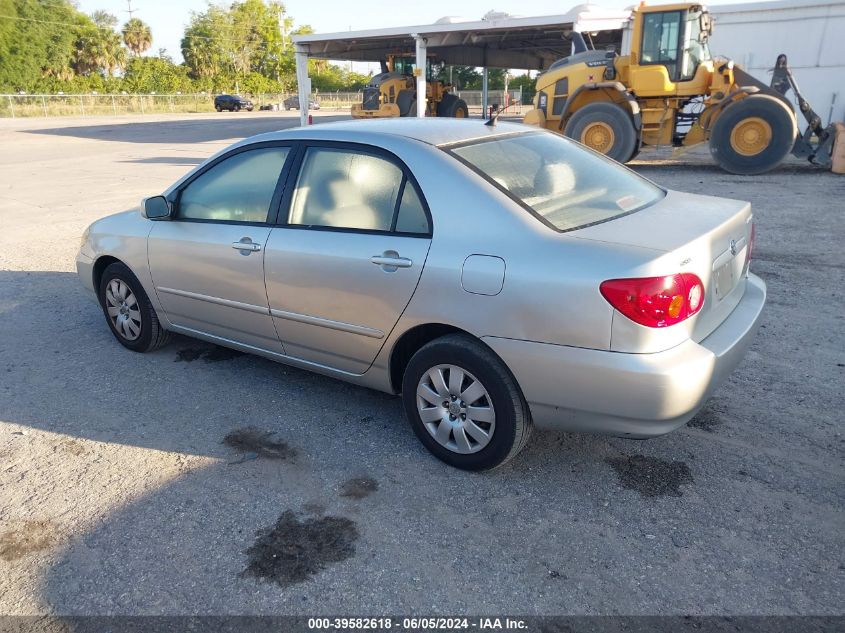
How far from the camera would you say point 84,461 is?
3.42m

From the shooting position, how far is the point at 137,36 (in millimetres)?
78812

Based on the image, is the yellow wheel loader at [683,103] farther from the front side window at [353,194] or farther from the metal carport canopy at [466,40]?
the front side window at [353,194]

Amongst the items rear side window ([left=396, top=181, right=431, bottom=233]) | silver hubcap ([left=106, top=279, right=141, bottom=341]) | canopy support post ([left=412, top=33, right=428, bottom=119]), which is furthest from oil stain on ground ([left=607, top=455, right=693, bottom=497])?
canopy support post ([left=412, top=33, right=428, bottom=119])

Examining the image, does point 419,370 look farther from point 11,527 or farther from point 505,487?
point 11,527

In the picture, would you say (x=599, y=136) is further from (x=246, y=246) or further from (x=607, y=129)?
(x=246, y=246)

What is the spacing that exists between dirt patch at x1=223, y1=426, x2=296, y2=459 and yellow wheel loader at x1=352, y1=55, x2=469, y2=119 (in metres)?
19.9

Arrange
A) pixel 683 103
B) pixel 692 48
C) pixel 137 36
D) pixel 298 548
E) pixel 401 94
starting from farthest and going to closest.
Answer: pixel 137 36, pixel 401 94, pixel 683 103, pixel 692 48, pixel 298 548

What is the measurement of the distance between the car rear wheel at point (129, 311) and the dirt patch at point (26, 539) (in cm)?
189

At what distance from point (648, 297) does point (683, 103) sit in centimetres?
1263

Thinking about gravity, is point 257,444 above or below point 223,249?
below

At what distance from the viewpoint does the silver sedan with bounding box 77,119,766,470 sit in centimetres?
268

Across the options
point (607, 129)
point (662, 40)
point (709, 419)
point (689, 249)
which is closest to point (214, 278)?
point (689, 249)

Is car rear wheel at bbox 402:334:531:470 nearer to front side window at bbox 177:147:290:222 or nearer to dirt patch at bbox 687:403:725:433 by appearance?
dirt patch at bbox 687:403:725:433

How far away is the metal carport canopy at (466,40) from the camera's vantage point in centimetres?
1988
